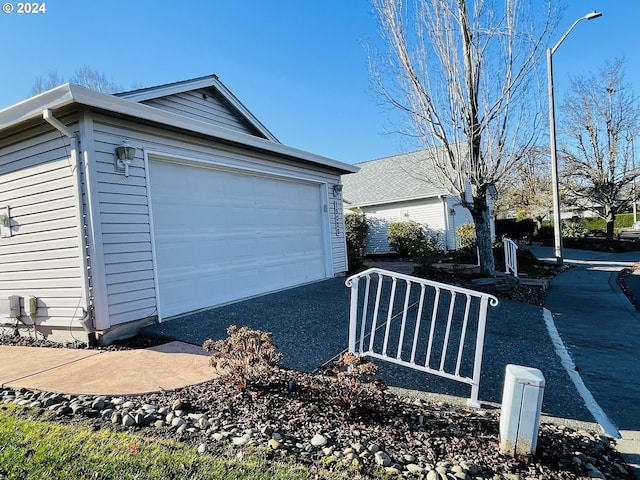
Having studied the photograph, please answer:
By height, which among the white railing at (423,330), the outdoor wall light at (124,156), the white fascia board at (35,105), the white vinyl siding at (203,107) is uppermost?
the white vinyl siding at (203,107)

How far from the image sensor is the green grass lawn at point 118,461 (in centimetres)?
196

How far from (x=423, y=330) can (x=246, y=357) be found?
299 cm

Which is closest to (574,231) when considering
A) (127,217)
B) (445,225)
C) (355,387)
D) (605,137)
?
(605,137)

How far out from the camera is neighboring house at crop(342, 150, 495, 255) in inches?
623

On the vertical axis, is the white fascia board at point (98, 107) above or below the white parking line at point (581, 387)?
above

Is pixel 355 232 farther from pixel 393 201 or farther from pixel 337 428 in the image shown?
pixel 337 428

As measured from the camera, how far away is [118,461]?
204 centimetres

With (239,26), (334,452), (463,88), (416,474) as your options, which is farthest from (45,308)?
(463,88)

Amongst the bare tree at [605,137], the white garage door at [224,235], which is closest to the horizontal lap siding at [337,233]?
the white garage door at [224,235]

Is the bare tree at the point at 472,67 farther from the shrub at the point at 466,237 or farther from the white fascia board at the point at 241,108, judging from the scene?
the shrub at the point at 466,237

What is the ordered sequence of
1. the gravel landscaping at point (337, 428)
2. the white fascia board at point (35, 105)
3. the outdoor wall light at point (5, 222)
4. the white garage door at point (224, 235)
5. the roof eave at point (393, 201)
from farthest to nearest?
the roof eave at point (393, 201)
the white garage door at point (224, 235)
the outdoor wall light at point (5, 222)
the white fascia board at point (35, 105)
the gravel landscaping at point (337, 428)

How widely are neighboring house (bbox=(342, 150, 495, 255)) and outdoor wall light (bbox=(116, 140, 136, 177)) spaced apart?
11777 millimetres

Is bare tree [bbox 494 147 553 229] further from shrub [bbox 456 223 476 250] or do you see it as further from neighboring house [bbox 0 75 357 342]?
neighboring house [bbox 0 75 357 342]

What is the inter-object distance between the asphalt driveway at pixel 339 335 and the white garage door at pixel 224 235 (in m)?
0.35
